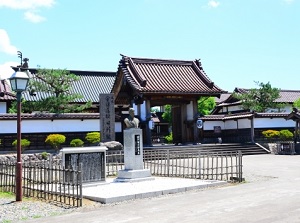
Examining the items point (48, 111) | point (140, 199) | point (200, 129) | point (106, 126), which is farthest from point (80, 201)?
point (200, 129)

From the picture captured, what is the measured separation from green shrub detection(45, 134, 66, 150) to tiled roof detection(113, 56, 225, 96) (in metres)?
6.35

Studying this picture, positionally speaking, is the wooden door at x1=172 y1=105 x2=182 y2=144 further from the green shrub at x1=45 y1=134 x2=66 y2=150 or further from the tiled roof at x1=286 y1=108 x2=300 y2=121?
the green shrub at x1=45 y1=134 x2=66 y2=150

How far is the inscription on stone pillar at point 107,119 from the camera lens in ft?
77.0

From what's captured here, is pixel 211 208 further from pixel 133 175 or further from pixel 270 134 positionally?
pixel 270 134

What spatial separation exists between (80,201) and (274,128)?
2580 cm

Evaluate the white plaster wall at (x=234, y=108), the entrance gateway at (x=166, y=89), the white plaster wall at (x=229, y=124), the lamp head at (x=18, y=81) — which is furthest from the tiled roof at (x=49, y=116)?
the white plaster wall at (x=234, y=108)

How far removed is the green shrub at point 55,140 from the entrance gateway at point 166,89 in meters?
6.30

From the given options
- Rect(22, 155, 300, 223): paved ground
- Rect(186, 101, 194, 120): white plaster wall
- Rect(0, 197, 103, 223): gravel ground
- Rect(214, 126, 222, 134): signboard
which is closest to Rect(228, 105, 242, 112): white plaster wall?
Rect(214, 126, 222, 134): signboard

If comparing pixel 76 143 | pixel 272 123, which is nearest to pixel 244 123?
pixel 272 123

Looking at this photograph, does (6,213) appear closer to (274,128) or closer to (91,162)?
(91,162)

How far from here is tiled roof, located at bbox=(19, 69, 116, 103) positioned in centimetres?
3825

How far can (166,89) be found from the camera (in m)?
27.2

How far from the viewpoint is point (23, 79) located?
10273 millimetres

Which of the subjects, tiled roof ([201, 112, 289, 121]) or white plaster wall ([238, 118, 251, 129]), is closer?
tiled roof ([201, 112, 289, 121])
